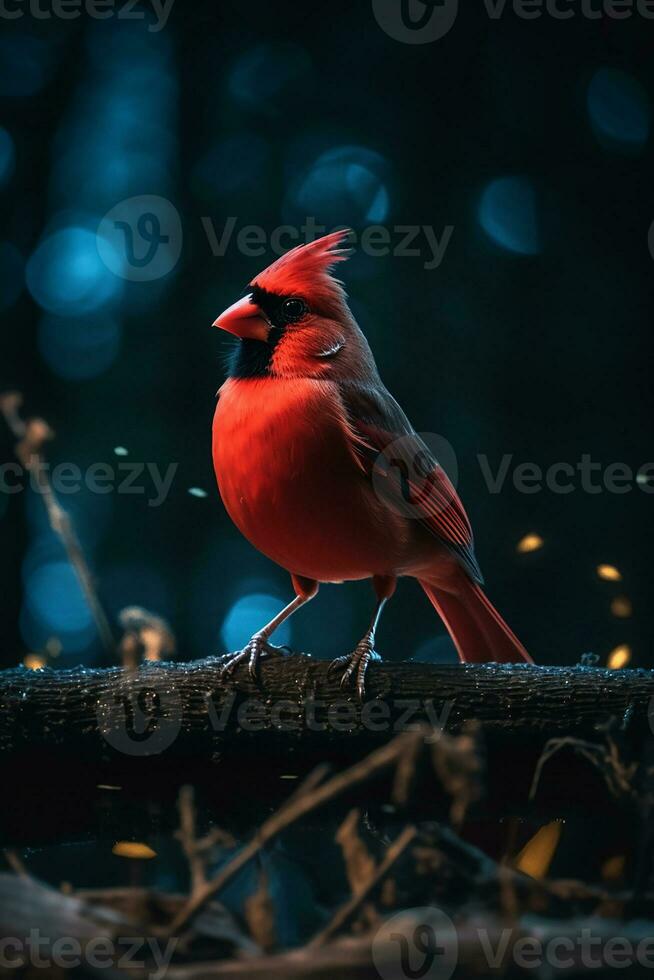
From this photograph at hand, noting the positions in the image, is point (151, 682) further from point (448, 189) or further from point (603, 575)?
point (448, 189)

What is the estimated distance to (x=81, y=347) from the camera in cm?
228

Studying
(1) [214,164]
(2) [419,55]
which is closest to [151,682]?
(1) [214,164]

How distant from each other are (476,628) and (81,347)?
1.27 meters

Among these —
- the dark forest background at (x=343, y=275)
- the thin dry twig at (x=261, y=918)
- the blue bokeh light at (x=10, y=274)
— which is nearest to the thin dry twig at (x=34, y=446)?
the dark forest background at (x=343, y=275)

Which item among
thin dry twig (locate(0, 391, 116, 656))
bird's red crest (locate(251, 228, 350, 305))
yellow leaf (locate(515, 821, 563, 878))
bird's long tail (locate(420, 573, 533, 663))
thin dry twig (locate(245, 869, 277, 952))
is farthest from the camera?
thin dry twig (locate(0, 391, 116, 656))

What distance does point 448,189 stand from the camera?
224cm

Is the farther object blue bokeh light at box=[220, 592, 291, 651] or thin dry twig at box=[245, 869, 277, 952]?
blue bokeh light at box=[220, 592, 291, 651]

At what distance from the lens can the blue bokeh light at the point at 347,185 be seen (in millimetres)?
2242

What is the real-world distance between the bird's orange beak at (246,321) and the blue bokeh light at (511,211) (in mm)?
908

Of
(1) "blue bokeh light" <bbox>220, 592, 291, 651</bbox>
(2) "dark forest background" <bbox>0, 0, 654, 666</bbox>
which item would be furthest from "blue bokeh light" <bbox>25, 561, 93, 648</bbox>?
(1) "blue bokeh light" <bbox>220, 592, 291, 651</bbox>

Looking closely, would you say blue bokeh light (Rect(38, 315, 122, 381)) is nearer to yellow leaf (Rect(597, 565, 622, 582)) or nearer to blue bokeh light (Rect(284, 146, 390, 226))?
blue bokeh light (Rect(284, 146, 390, 226))

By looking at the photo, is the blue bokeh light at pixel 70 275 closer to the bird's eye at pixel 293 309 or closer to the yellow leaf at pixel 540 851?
the bird's eye at pixel 293 309

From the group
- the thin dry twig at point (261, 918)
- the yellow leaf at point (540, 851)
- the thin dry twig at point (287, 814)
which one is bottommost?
the yellow leaf at point (540, 851)

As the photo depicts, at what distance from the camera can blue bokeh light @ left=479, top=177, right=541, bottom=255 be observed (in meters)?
2.23
